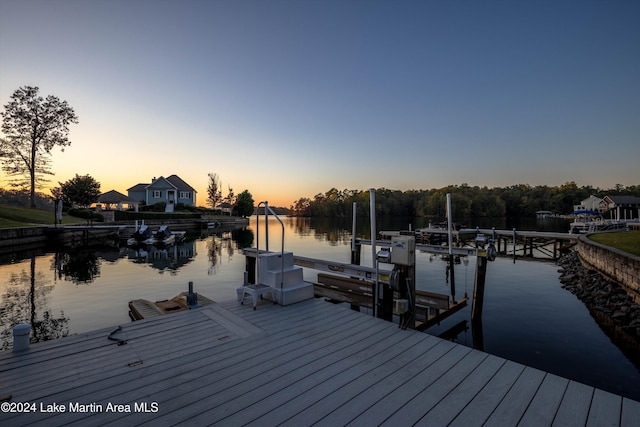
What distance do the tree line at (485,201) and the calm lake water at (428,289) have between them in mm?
91533

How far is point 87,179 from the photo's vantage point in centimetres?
5472

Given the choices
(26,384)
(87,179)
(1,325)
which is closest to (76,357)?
(26,384)

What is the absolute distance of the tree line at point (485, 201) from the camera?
3967 inches

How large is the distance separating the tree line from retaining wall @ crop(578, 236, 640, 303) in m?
89.3

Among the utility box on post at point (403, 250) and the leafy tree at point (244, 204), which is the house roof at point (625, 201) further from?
the leafy tree at point (244, 204)

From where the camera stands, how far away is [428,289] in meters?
13.9

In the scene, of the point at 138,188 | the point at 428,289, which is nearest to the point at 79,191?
the point at 138,188

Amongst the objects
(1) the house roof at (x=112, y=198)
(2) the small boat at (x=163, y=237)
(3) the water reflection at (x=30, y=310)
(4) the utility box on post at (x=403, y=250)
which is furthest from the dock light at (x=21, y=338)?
(1) the house roof at (x=112, y=198)

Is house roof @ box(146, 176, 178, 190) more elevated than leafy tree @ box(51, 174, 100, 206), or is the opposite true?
house roof @ box(146, 176, 178, 190)

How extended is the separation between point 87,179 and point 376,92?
58451mm

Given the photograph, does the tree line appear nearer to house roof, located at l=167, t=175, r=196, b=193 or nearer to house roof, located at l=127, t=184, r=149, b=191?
house roof, located at l=167, t=175, r=196, b=193

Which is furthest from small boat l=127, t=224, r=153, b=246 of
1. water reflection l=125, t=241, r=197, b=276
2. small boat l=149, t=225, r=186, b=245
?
water reflection l=125, t=241, r=197, b=276

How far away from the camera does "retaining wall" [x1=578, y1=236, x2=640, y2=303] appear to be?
1027 centimetres

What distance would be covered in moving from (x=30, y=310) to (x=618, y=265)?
2379 cm
